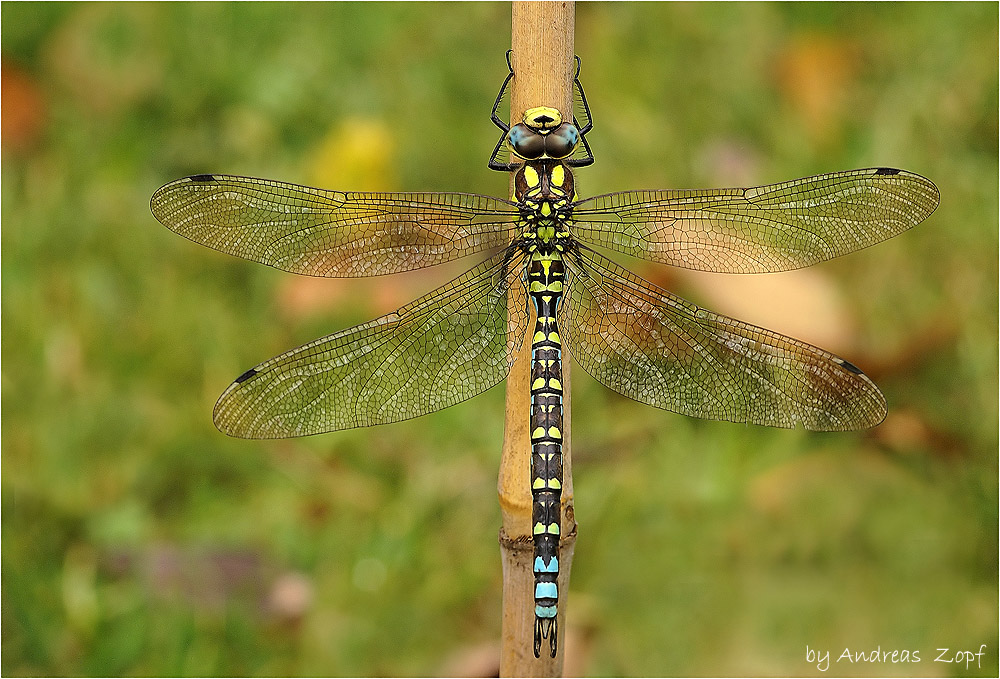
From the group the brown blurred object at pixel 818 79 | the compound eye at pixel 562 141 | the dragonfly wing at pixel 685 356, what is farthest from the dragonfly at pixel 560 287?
the brown blurred object at pixel 818 79

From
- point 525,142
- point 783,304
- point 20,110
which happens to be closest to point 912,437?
point 783,304

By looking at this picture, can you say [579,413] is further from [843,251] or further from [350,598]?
[843,251]

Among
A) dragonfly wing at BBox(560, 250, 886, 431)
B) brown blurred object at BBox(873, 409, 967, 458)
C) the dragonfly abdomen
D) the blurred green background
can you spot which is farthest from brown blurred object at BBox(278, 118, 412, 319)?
brown blurred object at BBox(873, 409, 967, 458)

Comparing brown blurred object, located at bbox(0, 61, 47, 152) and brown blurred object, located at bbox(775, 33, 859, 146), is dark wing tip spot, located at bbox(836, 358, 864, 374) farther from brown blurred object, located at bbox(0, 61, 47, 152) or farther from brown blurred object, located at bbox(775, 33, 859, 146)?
brown blurred object, located at bbox(0, 61, 47, 152)

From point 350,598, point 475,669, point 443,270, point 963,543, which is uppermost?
point 443,270

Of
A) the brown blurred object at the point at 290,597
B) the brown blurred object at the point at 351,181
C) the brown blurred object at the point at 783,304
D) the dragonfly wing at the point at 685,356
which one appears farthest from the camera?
the brown blurred object at the point at 351,181

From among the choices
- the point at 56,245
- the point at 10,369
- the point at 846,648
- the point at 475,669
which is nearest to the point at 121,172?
the point at 56,245

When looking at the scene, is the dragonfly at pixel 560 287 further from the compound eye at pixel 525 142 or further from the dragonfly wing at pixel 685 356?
the compound eye at pixel 525 142
